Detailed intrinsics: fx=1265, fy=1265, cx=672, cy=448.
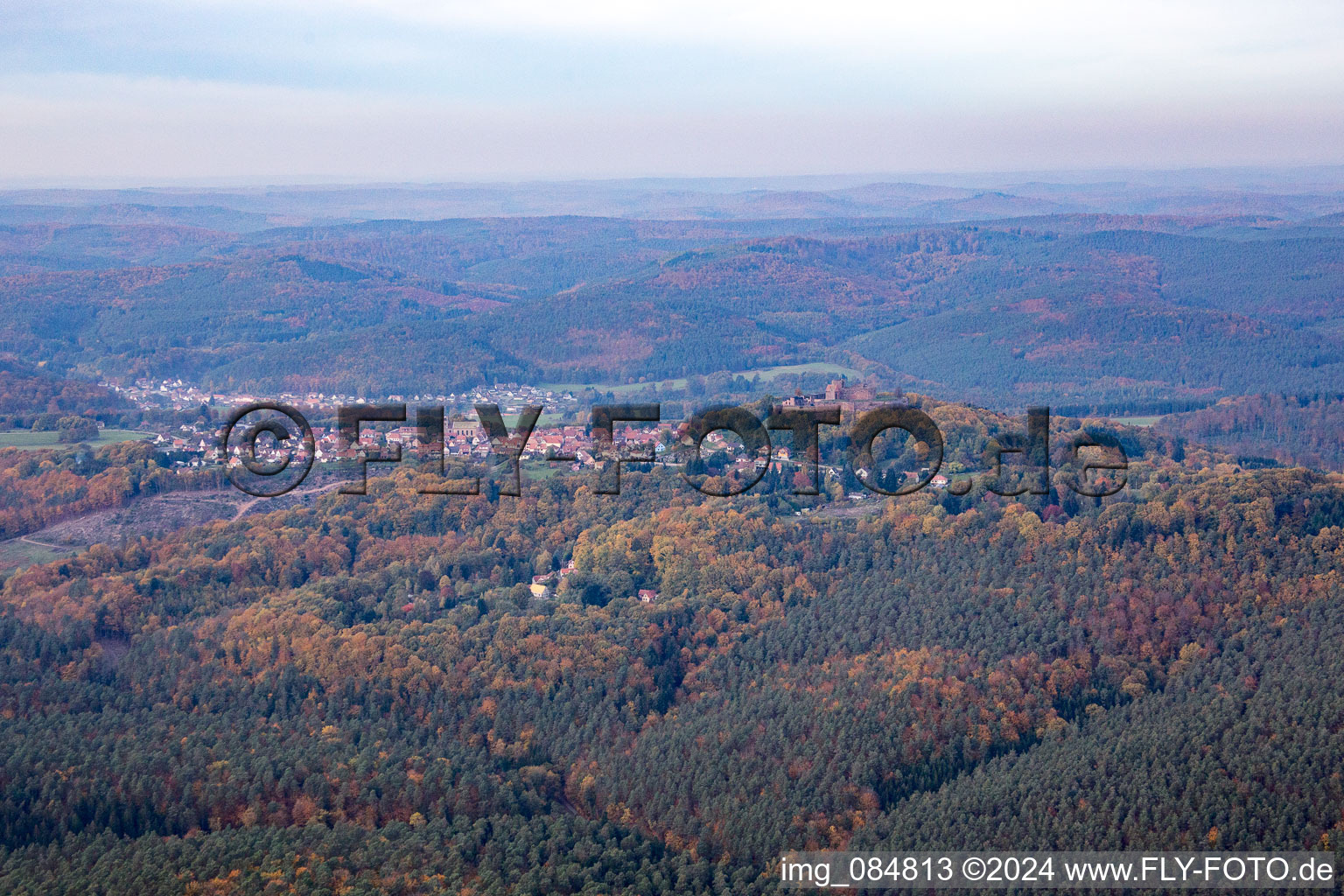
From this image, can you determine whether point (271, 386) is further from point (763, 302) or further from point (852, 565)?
point (852, 565)

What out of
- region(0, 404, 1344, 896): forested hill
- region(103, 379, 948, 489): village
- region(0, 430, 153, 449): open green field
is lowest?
region(0, 404, 1344, 896): forested hill

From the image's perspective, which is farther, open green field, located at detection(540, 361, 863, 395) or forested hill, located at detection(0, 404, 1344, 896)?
open green field, located at detection(540, 361, 863, 395)

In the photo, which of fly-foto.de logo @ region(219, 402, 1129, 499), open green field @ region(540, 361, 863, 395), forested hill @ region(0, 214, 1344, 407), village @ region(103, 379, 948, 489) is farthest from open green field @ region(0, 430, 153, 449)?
open green field @ region(540, 361, 863, 395)

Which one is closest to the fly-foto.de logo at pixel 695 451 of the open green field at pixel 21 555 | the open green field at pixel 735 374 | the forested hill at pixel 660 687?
the forested hill at pixel 660 687

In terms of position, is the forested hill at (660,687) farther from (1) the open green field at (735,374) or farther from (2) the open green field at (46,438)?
(1) the open green field at (735,374)

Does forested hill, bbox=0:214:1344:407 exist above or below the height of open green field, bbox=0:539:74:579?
above

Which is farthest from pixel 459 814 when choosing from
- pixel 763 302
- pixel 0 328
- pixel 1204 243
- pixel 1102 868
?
pixel 1204 243

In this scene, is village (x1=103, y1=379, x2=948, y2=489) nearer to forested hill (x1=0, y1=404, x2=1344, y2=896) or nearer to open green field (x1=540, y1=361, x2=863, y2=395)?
forested hill (x1=0, y1=404, x2=1344, y2=896)
